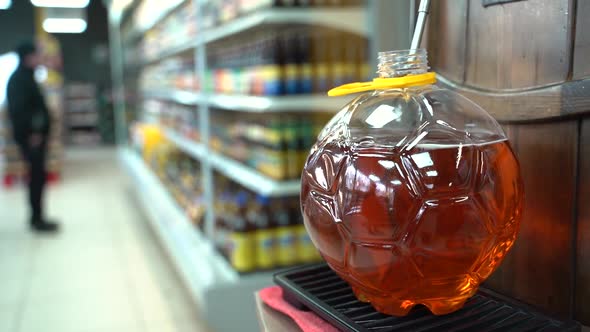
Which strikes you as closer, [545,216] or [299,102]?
[545,216]

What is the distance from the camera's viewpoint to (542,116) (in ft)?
2.35

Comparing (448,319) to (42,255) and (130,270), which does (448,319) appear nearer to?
(130,270)

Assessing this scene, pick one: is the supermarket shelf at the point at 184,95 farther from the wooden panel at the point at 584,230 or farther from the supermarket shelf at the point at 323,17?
the wooden panel at the point at 584,230

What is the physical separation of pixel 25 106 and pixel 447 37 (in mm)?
4938

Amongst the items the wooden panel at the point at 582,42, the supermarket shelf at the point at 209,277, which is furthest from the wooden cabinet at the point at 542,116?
the supermarket shelf at the point at 209,277

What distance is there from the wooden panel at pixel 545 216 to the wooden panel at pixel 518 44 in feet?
0.23

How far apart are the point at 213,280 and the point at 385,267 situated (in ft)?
7.07

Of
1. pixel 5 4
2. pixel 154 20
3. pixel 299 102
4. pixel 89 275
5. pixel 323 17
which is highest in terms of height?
pixel 5 4

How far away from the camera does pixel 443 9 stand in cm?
87

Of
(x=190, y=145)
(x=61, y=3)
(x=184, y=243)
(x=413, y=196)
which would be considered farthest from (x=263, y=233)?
(x=61, y=3)

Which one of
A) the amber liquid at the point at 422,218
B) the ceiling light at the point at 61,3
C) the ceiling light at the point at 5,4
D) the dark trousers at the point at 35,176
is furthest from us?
the ceiling light at the point at 61,3

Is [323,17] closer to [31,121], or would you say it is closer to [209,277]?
[209,277]

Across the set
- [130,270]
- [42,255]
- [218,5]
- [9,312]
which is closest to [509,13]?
[218,5]

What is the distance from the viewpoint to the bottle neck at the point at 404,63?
0.65 m
